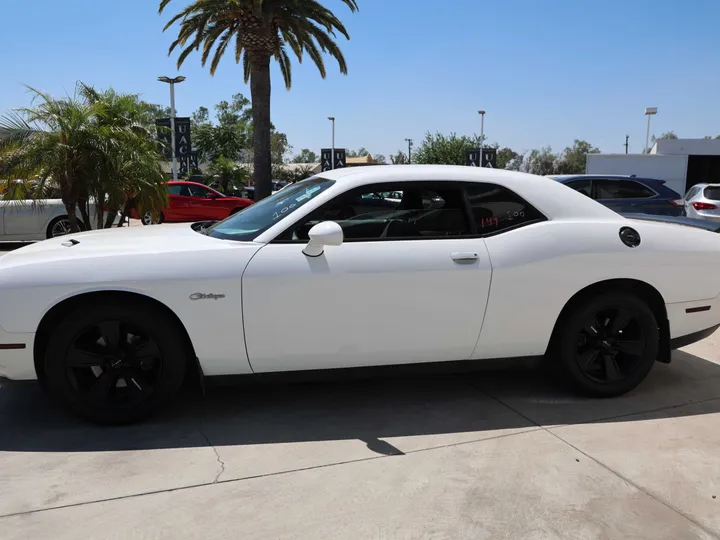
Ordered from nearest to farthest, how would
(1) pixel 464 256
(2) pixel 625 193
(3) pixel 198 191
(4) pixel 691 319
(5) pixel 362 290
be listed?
1. (5) pixel 362 290
2. (1) pixel 464 256
3. (4) pixel 691 319
4. (2) pixel 625 193
5. (3) pixel 198 191

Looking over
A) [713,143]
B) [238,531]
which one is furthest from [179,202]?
[713,143]

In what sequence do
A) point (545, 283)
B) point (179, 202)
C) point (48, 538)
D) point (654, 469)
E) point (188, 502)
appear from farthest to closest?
point (179, 202) → point (545, 283) → point (654, 469) → point (188, 502) → point (48, 538)

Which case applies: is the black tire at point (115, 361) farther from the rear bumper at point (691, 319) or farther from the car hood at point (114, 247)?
the rear bumper at point (691, 319)

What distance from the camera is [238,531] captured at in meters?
2.50

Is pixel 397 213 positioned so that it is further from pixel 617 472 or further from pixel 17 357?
A: pixel 17 357

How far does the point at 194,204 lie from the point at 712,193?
1369 centimetres

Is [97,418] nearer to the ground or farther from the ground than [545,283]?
nearer to the ground

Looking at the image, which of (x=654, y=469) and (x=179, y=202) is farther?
(x=179, y=202)

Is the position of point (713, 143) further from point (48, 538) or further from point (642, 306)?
point (48, 538)

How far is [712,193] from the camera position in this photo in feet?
44.3

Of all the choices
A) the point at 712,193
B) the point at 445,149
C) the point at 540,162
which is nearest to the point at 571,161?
the point at 540,162

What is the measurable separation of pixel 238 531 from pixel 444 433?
1434 mm

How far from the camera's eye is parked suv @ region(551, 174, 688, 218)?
10.5 meters

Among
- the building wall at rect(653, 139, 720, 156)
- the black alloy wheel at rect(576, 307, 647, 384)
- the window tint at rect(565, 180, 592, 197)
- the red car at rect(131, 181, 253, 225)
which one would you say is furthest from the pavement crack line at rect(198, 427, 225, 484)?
the building wall at rect(653, 139, 720, 156)
